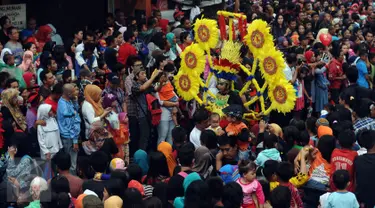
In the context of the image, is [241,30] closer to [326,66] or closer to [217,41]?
[217,41]

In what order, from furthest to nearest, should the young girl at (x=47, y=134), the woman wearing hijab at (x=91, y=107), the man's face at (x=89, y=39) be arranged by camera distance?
the man's face at (x=89, y=39) → the woman wearing hijab at (x=91, y=107) → the young girl at (x=47, y=134)

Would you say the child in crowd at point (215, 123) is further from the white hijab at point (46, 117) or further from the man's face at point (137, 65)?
Answer: the white hijab at point (46, 117)

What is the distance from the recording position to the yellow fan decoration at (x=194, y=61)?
1308 centimetres

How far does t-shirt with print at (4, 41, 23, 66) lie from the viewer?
14.0 meters

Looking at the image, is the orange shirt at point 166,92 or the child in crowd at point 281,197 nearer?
the child in crowd at point 281,197

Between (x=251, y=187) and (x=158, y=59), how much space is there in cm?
473

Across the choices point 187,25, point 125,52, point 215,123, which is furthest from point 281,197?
point 187,25

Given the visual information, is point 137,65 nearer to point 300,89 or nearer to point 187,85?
point 187,85

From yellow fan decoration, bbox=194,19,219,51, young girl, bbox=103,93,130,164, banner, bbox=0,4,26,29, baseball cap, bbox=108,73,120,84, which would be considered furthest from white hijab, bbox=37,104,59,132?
banner, bbox=0,4,26,29

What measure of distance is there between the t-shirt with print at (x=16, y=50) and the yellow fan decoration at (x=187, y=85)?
2.60m

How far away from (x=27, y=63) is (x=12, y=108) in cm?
191

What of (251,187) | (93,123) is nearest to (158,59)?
(93,123)

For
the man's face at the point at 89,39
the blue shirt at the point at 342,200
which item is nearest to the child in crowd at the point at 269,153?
the blue shirt at the point at 342,200

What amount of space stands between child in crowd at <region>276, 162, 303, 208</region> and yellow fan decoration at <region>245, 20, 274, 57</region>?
3.44 m
